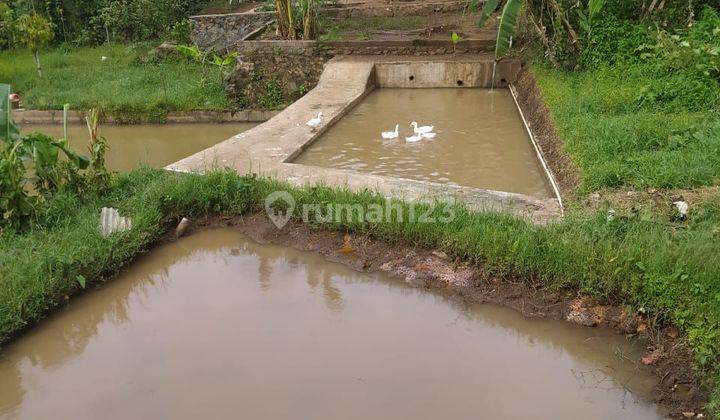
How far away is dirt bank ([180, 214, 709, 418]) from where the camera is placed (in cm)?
327

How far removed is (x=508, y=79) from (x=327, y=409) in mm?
7137

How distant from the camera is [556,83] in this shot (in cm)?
764

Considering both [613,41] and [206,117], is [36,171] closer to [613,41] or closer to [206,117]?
[206,117]

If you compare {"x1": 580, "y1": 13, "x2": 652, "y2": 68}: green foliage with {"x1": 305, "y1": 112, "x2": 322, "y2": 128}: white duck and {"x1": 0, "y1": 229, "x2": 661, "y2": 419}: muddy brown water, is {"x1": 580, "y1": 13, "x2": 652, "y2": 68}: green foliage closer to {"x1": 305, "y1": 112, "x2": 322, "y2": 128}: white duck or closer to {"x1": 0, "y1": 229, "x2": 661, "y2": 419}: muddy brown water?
{"x1": 305, "y1": 112, "x2": 322, "y2": 128}: white duck

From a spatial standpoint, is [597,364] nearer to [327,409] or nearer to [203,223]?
[327,409]

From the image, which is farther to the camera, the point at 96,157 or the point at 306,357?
the point at 96,157

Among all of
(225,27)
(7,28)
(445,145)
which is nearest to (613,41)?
(445,145)

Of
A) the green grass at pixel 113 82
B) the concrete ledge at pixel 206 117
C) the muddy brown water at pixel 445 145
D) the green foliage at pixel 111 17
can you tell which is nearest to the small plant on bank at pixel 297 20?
the green grass at pixel 113 82

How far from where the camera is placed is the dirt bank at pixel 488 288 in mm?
3271

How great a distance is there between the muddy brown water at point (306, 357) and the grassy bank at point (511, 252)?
23 centimetres

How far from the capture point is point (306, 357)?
3.61m

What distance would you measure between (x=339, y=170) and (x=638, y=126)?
2785 millimetres

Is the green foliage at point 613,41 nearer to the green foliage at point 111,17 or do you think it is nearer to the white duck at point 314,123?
the white duck at point 314,123

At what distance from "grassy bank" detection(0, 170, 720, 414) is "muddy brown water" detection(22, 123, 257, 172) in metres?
2.40
